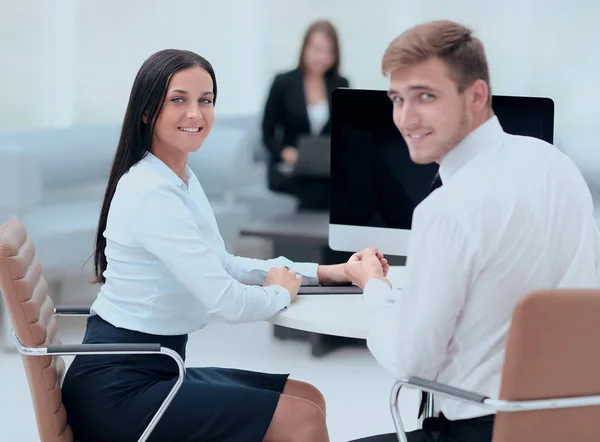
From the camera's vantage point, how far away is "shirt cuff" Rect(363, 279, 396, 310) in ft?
6.82

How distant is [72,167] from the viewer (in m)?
5.82

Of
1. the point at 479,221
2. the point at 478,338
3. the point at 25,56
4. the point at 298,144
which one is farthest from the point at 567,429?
the point at 25,56

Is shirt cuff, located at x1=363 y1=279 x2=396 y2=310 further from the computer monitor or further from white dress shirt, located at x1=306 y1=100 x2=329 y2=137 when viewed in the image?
white dress shirt, located at x1=306 y1=100 x2=329 y2=137

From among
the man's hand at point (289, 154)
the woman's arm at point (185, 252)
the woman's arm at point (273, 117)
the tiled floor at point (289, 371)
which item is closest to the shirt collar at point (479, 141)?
the woman's arm at point (185, 252)

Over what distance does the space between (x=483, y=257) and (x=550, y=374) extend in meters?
0.24

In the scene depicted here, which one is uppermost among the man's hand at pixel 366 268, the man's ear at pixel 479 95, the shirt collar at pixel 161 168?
the man's ear at pixel 479 95

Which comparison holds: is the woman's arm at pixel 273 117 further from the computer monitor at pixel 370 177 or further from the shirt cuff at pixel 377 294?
the shirt cuff at pixel 377 294

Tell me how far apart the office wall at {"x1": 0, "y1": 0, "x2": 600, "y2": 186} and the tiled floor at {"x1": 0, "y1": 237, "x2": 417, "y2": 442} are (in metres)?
2.46

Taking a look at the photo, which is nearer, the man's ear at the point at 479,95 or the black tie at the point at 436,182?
the man's ear at the point at 479,95

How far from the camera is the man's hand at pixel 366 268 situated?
92.0 inches

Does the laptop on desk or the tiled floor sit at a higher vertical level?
the laptop on desk

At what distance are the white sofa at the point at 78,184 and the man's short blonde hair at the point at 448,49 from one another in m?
3.48

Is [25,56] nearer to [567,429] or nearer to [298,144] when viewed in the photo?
[298,144]

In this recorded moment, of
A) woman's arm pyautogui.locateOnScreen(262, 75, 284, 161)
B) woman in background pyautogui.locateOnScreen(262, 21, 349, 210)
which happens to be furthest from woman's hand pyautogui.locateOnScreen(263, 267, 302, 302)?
woman's arm pyautogui.locateOnScreen(262, 75, 284, 161)
